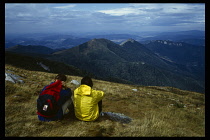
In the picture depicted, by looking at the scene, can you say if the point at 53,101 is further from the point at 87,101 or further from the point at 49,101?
the point at 87,101

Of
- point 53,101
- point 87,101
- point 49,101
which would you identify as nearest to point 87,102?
point 87,101

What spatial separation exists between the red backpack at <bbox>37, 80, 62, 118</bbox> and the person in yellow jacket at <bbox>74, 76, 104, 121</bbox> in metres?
1.00

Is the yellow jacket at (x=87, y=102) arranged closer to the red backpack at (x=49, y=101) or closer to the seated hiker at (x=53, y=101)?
the seated hiker at (x=53, y=101)

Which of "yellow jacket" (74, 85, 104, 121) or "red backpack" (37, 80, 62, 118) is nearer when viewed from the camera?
"red backpack" (37, 80, 62, 118)

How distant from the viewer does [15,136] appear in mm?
5773

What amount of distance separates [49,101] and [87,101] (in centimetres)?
169

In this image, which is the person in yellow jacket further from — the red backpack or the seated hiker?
the red backpack

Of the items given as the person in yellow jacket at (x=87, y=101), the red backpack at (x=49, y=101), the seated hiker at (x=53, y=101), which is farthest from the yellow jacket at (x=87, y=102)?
the red backpack at (x=49, y=101)

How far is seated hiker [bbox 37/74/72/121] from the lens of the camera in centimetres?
676

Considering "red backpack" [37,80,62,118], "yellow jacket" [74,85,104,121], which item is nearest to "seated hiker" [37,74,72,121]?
"red backpack" [37,80,62,118]

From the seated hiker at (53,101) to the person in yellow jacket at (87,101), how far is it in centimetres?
61

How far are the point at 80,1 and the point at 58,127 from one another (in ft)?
19.6

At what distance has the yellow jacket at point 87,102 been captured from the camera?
24.0 ft

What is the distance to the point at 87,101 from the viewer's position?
24.0 ft
